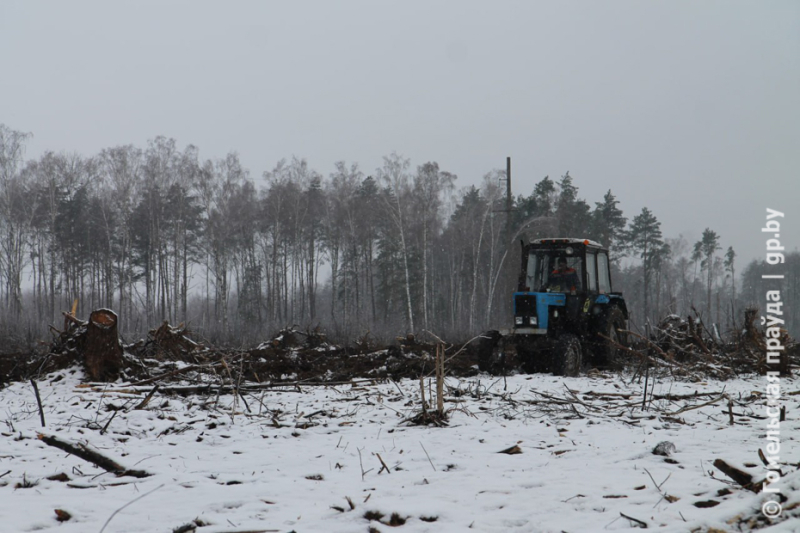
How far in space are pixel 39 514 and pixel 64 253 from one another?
116ft

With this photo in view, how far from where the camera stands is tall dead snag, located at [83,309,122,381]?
782cm

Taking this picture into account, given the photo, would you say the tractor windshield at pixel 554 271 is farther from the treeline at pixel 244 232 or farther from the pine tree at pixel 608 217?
the pine tree at pixel 608 217

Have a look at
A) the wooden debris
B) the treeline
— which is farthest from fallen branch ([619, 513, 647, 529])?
the treeline

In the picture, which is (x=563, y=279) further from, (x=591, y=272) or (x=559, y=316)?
(x=559, y=316)

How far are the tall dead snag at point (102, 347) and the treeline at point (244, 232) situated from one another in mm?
20178

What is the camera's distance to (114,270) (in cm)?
3428

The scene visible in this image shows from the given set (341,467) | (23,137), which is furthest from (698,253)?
(341,467)

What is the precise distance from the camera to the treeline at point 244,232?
99.0ft

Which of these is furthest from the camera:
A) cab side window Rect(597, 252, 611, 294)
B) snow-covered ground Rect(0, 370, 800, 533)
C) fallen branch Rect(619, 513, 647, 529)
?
cab side window Rect(597, 252, 611, 294)

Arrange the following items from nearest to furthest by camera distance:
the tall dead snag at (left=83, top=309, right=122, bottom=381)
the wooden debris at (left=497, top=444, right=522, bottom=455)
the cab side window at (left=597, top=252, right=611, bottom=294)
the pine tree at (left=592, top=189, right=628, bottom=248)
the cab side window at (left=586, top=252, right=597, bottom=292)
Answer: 1. the wooden debris at (left=497, top=444, right=522, bottom=455)
2. the tall dead snag at (left=83, top=309, right=122, bottom=381)
3. the cab side window at (left=586, top=252, right=597, bottom=292)
4. the cab side window at (left=597, top=252, right=611, bottom=294)
5. the pine tree at (left=592, top=189, right=628, bottom=248)

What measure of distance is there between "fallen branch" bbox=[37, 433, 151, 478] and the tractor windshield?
803 centimetres

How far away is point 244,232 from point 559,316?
27.0m

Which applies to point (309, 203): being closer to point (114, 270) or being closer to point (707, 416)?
point (114, 270)

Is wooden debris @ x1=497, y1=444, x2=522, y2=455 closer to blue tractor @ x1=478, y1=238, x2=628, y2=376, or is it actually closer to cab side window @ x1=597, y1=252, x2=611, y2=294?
blue tractor @ x1=478, y1=238, x2=628, y2=376
